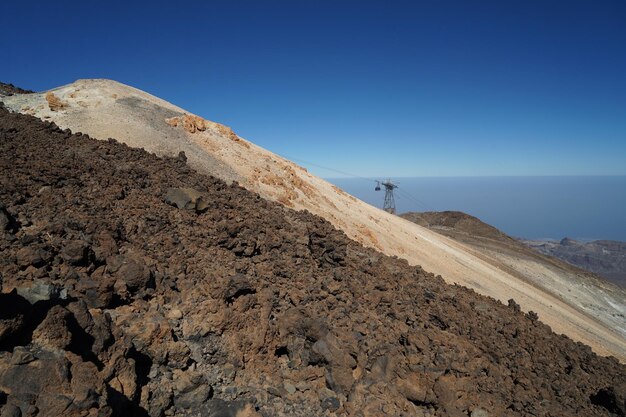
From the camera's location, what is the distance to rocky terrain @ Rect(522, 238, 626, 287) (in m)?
110

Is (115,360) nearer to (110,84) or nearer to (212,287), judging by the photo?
(212,287)

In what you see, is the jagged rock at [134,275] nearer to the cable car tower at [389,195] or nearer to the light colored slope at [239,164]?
the light colored slope at [239,164]

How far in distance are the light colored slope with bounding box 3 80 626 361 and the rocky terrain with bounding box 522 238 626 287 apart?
107239 mm

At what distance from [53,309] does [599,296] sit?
30062 mm

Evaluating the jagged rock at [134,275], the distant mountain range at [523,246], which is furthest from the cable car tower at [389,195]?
the jagged rock at [134,275]

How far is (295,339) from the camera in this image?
5891 mm

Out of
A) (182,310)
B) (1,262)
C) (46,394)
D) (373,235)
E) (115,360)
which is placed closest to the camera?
(46,394)

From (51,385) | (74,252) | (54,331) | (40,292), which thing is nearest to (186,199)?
(74,252)

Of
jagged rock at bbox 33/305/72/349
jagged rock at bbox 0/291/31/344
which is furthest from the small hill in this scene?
jagged rock at bbox 0/291/31/344

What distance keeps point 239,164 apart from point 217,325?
8.66 meters

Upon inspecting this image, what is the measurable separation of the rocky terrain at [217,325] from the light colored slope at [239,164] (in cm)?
397

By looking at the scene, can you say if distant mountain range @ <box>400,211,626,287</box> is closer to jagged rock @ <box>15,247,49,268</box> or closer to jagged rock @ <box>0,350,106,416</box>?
jagged rock @ <box>15,247,49,268</box>

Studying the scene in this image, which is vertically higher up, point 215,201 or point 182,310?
point 215,201

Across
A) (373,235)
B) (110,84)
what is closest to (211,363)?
(373,235)
